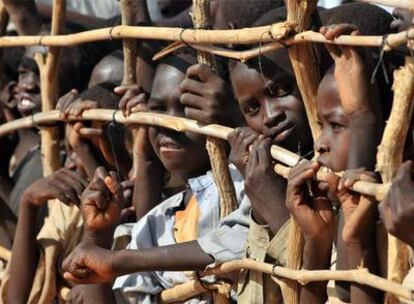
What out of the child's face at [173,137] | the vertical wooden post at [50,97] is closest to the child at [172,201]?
the child's face at [173,137]

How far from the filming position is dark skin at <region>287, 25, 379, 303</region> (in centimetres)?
341

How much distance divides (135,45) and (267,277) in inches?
47.2

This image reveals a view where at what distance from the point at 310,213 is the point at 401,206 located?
494mm

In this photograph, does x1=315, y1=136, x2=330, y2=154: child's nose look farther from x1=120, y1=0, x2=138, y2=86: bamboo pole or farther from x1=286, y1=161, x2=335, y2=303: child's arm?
x1=120, y1=0, x2=138, y2=86: bamboo pole

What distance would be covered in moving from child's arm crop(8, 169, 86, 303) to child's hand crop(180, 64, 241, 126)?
67cm

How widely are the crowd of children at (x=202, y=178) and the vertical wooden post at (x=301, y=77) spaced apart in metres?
0.05

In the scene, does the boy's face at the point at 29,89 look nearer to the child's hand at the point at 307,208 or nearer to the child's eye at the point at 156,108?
the child's eye at the point at 156,108

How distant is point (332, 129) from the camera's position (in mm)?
3623

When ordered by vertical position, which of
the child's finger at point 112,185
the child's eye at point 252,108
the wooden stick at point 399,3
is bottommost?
the child's finger at point 112,185

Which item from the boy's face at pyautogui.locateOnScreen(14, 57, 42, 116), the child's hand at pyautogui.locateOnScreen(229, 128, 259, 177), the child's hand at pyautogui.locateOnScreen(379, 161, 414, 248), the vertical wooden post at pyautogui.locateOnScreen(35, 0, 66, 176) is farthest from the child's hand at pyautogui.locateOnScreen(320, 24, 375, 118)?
the boy's face at pyautogui.locateOnScreen(14, 57, 42, 116)

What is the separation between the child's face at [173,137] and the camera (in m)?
4.55

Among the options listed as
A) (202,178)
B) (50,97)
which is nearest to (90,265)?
(202,178)

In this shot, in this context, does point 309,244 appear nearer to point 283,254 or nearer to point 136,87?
point 283,254

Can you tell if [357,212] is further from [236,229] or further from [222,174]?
[222,174]
